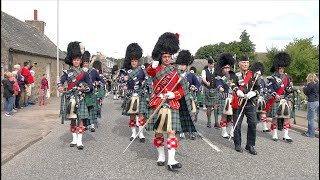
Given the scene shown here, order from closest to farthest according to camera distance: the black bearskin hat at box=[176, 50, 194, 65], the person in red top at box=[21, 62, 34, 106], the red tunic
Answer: the red tunic → the black bearskin hat at box=[176, 50, 194, 65] → the person in red top at box=[21, 62, 34, 106]

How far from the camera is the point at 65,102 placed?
6965mm

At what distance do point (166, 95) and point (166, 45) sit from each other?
0.87m

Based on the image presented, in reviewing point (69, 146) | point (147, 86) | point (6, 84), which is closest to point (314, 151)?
point (147, 86)

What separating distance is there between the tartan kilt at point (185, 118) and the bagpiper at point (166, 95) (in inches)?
10.8

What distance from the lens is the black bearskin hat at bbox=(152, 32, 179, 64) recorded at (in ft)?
18.3

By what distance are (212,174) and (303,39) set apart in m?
60.2

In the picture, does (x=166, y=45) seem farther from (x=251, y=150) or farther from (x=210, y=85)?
(x=210, y=85)

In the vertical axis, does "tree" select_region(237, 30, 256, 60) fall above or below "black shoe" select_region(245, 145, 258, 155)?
above

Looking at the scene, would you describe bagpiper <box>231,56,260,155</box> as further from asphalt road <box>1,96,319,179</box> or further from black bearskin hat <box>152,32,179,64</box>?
black bearskin hat <box>152,32,179,64</box>

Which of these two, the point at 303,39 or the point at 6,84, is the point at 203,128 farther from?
the point at 303,39

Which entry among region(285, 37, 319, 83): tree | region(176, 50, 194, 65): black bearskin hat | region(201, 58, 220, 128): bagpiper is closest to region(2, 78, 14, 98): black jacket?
region(201, 58, 220, 128): bagpiper

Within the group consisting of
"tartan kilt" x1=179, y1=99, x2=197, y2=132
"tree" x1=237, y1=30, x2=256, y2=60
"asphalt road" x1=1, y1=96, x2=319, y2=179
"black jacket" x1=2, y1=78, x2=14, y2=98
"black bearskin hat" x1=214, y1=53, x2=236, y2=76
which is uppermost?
"tree" x1=237, y1=30, x2=256, y2=60

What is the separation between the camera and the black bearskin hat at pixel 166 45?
5583mm

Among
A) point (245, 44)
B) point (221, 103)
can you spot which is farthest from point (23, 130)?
point (245, 44)
